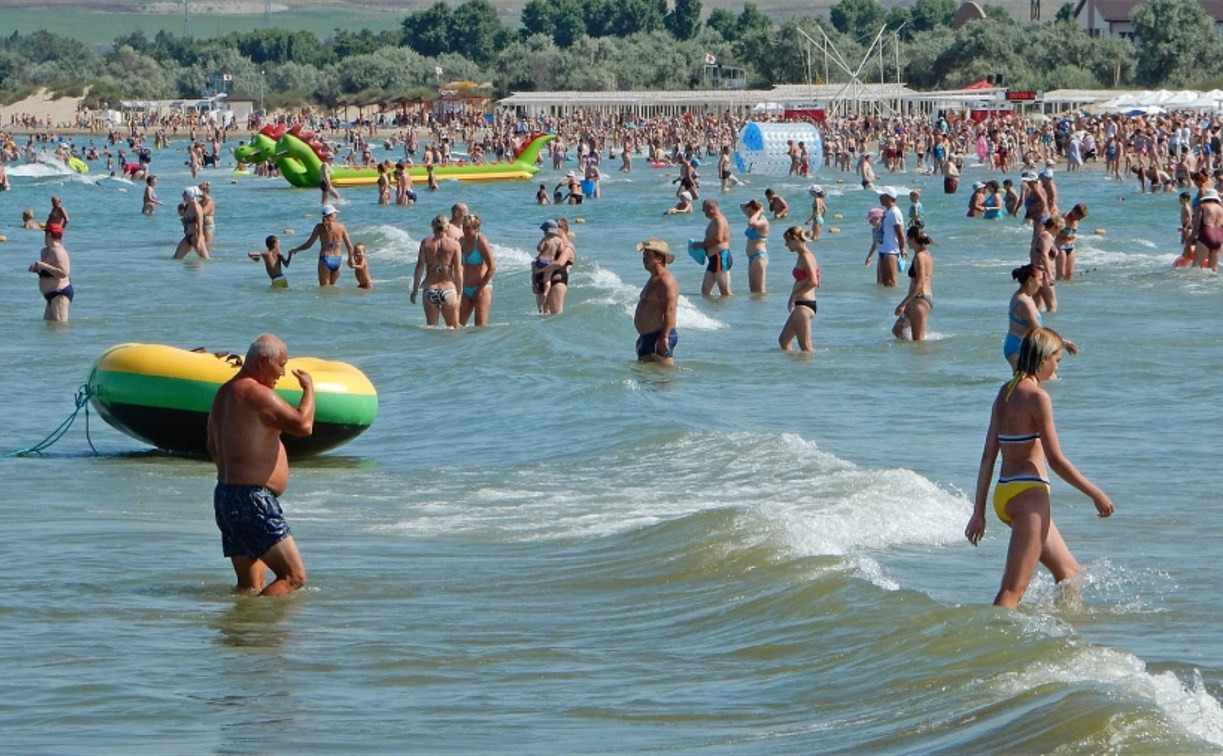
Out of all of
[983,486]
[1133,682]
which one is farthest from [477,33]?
[1133,682]

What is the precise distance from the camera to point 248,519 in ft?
24.1

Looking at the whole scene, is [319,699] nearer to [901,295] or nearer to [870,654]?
[870,654]

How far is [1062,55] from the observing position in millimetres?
89688

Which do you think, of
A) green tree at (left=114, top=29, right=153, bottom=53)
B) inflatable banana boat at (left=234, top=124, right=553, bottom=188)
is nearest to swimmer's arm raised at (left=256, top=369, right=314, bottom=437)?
inflatable banana boat at (left=234, top=124, right=553, bottom=188)

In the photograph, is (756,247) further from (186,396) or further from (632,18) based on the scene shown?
(632,18)

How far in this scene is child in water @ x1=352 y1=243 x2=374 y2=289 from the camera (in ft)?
72.6

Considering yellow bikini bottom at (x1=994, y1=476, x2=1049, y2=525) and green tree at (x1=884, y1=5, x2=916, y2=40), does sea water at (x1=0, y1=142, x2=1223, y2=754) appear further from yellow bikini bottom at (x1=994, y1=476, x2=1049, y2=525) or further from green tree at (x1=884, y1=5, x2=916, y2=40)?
green tree at (x1=884, y1=5, x2=916, y2=40)

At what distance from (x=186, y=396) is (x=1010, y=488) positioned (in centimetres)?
534

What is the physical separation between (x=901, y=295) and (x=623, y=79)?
8946cm

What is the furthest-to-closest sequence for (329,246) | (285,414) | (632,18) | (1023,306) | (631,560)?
(632,18)
(329,246)
(1023,306)
(631,560)
(285,414)

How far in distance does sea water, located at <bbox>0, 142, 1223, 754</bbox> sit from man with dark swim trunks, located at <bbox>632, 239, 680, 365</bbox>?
24cm

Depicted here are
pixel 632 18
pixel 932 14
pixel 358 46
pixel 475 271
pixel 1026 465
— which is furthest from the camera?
pixel 932 14

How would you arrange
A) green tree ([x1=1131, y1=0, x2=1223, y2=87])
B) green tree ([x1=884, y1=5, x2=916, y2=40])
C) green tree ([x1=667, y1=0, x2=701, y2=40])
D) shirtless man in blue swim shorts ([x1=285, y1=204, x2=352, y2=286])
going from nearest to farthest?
shirtless man in blue swim shorts ([x1=285, y1=204, x2=352, y2=286])
green tree ([x1=1131, y1=0, x2=1223, y2=87])
green tree ([x1=884, y1=5, x2=916, y2=40])
green tree ([x1=667, y1=0, x2=701, y2=40])

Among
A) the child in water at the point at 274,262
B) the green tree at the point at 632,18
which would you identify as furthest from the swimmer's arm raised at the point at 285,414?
the green tree at the point at 632,18
